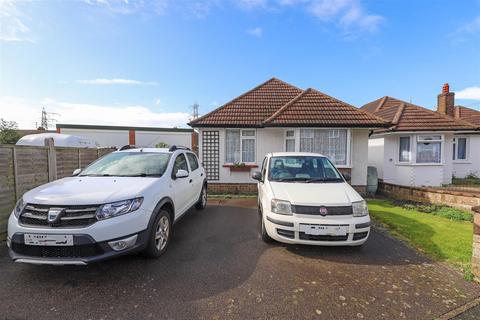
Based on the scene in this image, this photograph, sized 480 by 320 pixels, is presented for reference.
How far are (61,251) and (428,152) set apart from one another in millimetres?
13068

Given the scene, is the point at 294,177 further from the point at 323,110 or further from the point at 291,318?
the point at 323,110

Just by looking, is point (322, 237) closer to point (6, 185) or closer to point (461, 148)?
point (6, 185)

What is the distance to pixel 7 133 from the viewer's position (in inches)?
829

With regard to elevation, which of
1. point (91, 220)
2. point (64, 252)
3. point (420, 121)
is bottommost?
point (64, 252)

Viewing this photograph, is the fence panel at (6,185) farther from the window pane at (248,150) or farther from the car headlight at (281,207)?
the window pane at (248,150)

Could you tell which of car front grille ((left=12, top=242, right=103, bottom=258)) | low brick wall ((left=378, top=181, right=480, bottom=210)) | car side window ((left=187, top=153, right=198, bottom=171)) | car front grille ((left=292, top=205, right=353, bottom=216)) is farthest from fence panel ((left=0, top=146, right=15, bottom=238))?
low brick wall ((left=378, top=181, right=480, bottom=210))

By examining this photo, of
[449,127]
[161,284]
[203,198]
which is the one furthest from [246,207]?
[449,127]

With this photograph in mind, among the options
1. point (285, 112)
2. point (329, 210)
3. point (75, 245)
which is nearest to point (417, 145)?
point (285, 112)

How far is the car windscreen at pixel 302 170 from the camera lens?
4820mm

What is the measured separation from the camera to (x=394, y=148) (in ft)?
35.9

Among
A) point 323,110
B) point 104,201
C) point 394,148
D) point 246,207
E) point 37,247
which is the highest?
point 323,110

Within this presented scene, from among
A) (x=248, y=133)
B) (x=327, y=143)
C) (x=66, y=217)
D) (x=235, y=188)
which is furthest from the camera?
(x=248, y=133)

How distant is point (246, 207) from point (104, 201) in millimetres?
4818

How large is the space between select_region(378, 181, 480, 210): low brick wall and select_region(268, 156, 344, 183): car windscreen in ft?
16.9
